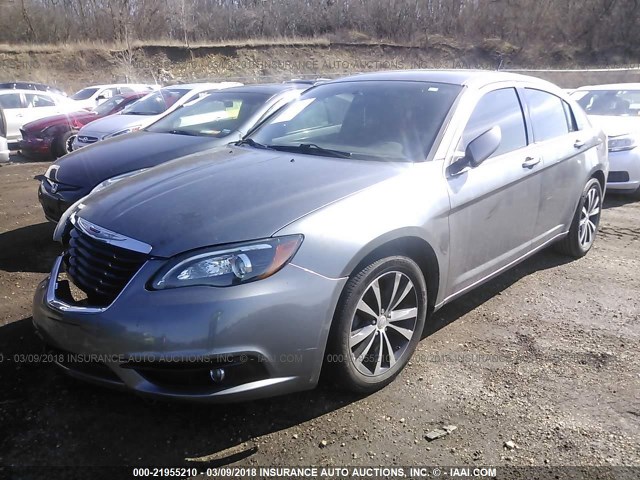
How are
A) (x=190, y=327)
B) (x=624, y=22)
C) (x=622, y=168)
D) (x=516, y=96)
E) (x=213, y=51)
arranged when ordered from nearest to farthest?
(x=190, y=327) → (x=516, y=96) → (x=622, y=168) → (x=213, y=51) → (x=624, y=22)

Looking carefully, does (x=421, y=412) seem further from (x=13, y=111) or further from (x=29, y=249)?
(x=13, y=111)

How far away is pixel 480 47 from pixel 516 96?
4792 centimetres

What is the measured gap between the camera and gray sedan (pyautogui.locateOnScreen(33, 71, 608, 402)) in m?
2.38

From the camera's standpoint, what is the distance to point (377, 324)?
2.90m

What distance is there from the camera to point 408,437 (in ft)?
8.57

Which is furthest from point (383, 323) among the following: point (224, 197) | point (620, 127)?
point (620, 127)

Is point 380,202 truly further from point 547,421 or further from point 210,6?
point 210,6

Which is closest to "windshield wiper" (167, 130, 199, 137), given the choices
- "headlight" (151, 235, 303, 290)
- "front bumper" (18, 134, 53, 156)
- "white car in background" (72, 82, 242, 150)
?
"white car in background" (72, 82, 242, 150)

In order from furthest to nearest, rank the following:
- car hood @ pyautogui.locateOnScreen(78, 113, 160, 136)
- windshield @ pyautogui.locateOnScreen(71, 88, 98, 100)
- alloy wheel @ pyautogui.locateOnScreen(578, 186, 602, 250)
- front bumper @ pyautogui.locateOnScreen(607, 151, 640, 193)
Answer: windshield @ pyautogui.locateOnScreen(71, 88, 98, 100) → car hood @ pyautogui.locateOnScreen(78, 113, 160, 136) → front bumper @ pyautogui.locateOnScreen(607, 151, 640, 193) → alloy wheel @ pyautogui.locateOnScreen(578, 186, 602, 250)

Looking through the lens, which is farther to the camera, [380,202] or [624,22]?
[624,22]

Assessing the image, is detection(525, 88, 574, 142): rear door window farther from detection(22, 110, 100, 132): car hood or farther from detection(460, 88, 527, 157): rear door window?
detection(22, 110, 100, 132): car hood

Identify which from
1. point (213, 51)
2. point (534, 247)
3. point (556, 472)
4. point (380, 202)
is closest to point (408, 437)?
point (556, 472)

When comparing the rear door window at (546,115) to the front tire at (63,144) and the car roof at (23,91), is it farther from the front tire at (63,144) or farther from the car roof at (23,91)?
the car roof at (23,91)

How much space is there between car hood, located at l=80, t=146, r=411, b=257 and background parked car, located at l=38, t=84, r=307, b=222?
1830mm
